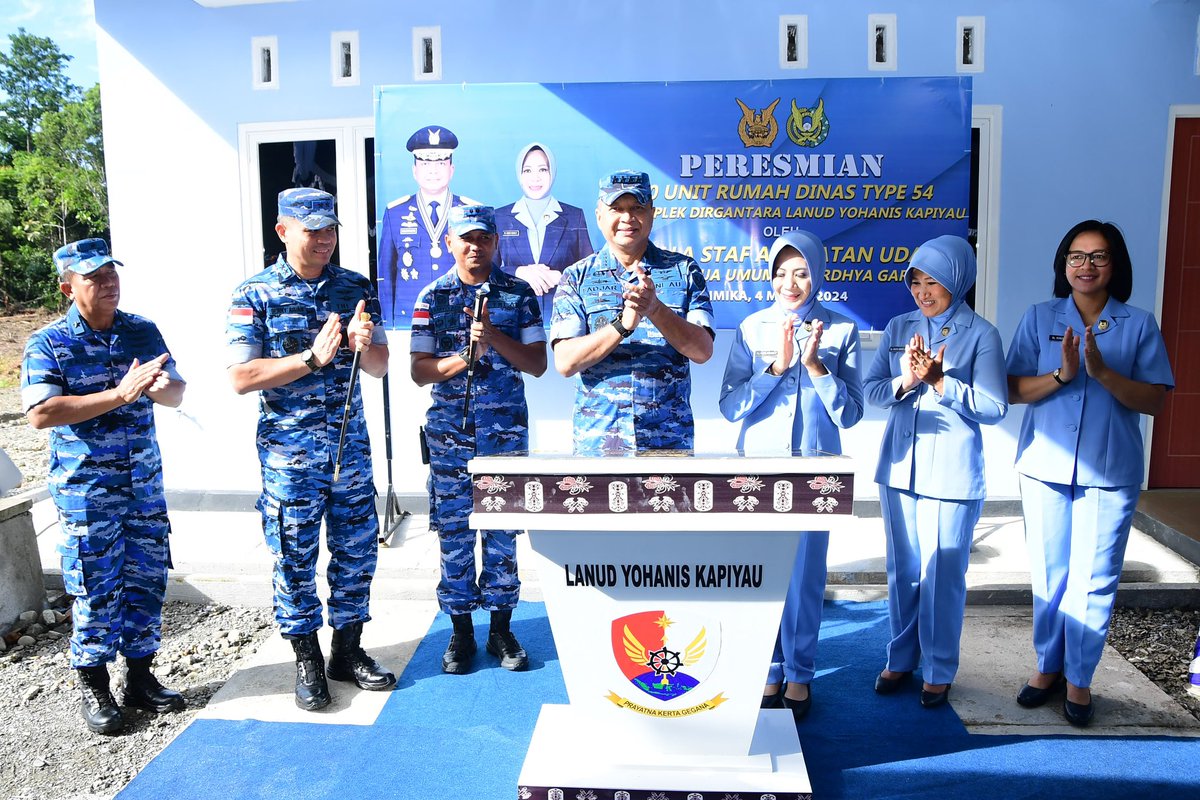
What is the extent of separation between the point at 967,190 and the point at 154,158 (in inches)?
189

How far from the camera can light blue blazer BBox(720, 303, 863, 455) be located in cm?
289

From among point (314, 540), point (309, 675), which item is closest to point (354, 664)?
point (309, 675)

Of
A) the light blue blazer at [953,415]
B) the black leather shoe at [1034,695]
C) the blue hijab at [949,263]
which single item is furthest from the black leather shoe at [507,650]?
the blue hijab at [949,263]

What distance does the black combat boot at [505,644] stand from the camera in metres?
3.40

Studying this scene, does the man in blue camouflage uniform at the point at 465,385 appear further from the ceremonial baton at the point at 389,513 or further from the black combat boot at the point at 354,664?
the ceremonial baton at the point at 389,513

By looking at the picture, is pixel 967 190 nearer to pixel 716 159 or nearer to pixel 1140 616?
pixel 716 159

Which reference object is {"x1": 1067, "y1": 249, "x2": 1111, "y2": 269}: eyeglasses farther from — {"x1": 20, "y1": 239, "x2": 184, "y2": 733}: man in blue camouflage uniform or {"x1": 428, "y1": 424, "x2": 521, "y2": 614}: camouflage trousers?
{"x1": 20, "y1": 239, "x2": 184, "y2": 733}: man in blue camouflage uniform

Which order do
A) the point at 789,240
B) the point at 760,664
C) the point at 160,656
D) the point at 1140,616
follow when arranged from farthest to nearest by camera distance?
1. the point at 1140,616
2. the point at 160,656
3. the point at 789,240
4. the point at 760,664

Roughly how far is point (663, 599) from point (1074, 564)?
63.4 inches

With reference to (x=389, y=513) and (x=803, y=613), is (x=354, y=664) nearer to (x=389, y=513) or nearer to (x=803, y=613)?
(x=389, y=513)

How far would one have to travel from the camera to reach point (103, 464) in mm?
2979

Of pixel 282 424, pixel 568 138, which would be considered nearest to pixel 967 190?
pixel 568 138

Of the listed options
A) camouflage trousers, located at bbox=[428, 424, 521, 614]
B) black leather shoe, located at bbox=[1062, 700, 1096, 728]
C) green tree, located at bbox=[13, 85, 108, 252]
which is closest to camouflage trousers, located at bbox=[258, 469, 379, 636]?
camouflage trousers, located at bbox=[428, 424, 521, 614]

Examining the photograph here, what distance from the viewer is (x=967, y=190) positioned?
4.66m
